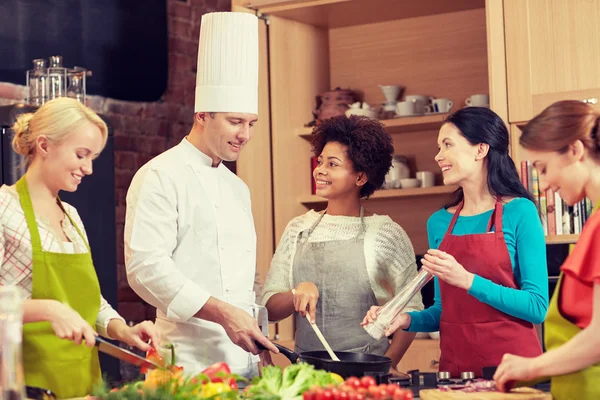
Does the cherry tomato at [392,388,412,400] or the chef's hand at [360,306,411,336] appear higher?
the chef's hand at [360,306,411,336]

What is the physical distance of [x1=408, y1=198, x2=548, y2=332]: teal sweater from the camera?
2303mm

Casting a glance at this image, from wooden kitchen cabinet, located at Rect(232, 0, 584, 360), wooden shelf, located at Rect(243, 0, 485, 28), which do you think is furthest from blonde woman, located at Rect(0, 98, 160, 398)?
wooden shelf, located at Rect(243, 0, 485, 28)

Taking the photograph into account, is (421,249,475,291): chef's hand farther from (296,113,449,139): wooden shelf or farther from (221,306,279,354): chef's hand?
(296,113,449,139): wooden shelf

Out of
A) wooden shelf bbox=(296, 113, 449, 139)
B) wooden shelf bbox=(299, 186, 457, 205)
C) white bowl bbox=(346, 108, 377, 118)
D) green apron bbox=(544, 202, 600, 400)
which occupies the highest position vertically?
white bowl bbox=(346, 108, 377, 118)

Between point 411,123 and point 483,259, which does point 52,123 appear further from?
point 411,123

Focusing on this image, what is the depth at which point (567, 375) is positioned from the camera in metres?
1.73

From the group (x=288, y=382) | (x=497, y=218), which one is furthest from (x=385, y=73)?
(x=288, y=382)

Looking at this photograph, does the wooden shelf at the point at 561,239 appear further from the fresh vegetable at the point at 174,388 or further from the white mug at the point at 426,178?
the fresh vegetable at the point at 174,388

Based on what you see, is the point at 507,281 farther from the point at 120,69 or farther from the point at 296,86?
the point at 120,69

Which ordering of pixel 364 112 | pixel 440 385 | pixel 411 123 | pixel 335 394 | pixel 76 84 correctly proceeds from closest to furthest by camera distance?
pixel 335 394 < pixel 440 385 < pixel 76 84 < pixel 411 123 < pixel 364 112

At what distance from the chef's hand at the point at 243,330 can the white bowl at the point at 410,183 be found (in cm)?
176

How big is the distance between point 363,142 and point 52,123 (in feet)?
3.23

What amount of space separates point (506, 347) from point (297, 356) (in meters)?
0.65

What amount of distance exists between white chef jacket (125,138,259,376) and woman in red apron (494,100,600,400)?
86cm
